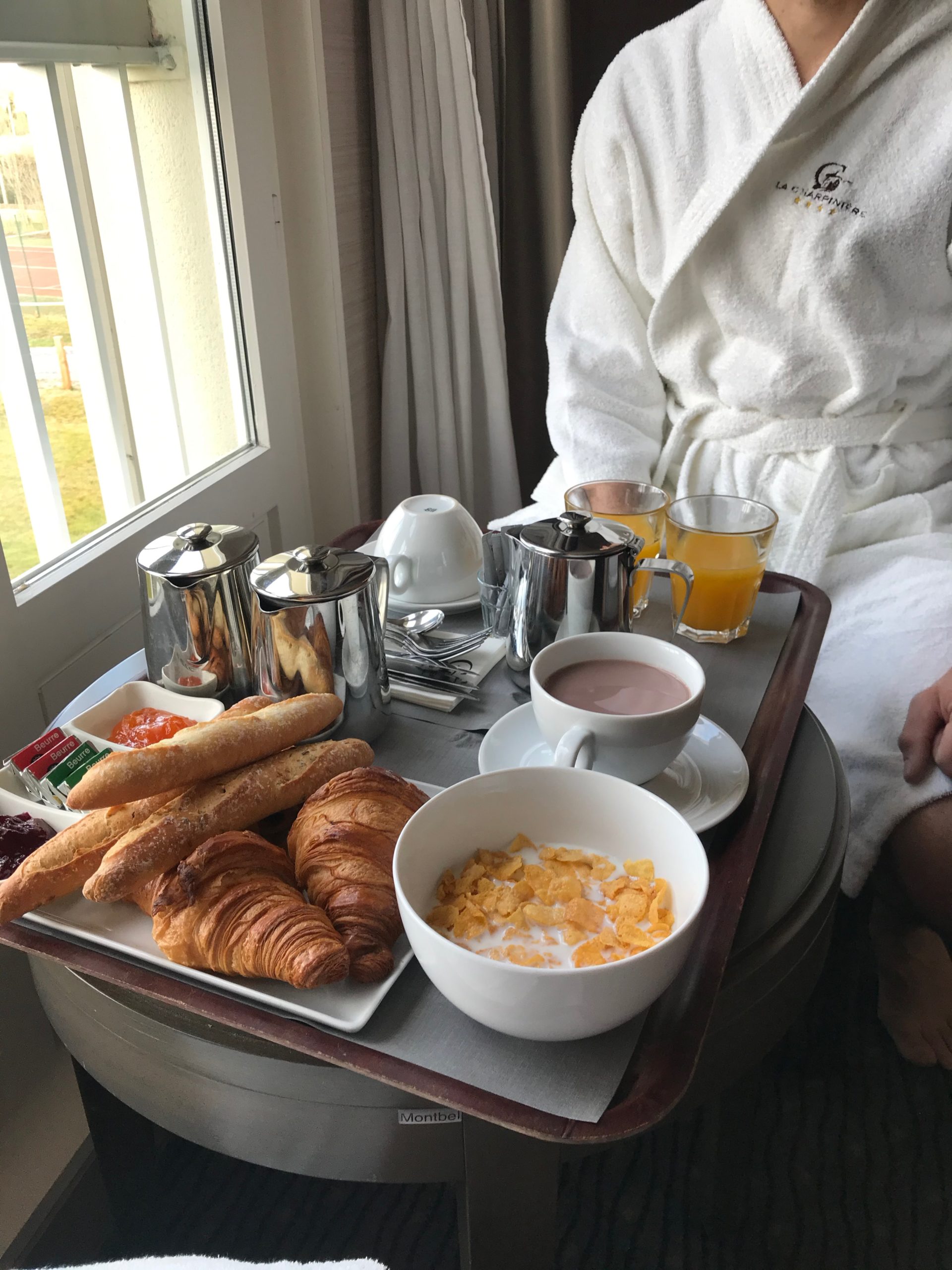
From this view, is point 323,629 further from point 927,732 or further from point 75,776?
point 927,732

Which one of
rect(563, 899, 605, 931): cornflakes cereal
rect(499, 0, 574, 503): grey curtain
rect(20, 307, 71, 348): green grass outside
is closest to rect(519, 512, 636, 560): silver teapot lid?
rect(563, 899, 605, 931): cornflakes cereal

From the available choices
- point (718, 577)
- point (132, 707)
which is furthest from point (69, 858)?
point (718, 577)

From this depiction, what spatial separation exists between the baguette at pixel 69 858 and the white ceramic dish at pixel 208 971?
0.02m

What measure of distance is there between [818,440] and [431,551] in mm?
617

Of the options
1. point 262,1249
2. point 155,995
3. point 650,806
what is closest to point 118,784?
point 155,995

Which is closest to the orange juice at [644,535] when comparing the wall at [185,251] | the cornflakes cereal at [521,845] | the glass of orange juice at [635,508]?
the glass of orange juice at [635,508]

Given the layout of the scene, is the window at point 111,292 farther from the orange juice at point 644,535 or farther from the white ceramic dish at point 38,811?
the orange juice at point 644,535

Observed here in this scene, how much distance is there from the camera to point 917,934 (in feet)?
3.91

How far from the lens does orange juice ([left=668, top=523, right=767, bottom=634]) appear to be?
963mm

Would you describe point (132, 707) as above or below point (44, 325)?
below

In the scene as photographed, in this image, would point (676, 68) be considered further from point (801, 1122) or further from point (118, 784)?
point (801, 1122)

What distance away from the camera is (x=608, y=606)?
33.6 inches

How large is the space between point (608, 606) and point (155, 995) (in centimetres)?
50

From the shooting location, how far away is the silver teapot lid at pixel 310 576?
2.40 ft
